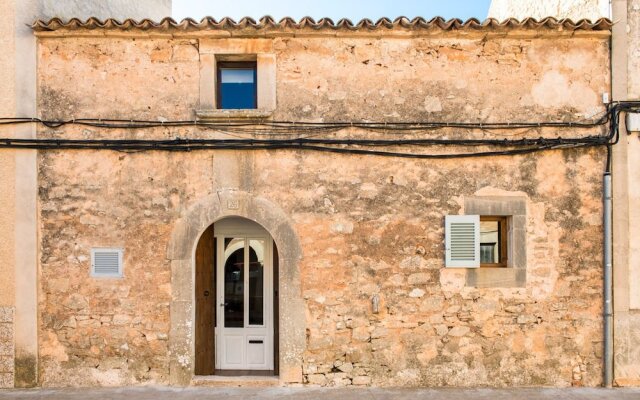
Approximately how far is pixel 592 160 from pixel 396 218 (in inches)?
106

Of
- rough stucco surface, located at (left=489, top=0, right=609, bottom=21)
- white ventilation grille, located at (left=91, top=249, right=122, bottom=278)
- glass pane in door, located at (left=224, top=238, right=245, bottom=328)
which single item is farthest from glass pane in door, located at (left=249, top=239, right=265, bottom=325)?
rough stucco surface, located at (left=489, top=0, right=609, bottom=21)

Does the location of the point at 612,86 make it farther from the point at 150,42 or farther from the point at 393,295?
the point at 150,42

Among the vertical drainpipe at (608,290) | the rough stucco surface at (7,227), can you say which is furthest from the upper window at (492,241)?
the rough stucco surface at (7,227)

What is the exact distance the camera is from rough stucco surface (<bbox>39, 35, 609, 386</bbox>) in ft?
19.1

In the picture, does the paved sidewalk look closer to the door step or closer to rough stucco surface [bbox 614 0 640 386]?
the door step

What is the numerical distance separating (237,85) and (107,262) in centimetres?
290

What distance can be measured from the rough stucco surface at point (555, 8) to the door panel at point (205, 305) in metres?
6.20

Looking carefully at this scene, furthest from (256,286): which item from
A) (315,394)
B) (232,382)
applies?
(315,394)

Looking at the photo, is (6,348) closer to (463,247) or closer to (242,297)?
(242,297)

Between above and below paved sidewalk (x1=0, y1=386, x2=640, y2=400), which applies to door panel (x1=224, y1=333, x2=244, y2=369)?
above

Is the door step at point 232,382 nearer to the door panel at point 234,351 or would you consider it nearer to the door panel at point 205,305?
the door panel at point 205,305

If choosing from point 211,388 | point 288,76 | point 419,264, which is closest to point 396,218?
point 419,264

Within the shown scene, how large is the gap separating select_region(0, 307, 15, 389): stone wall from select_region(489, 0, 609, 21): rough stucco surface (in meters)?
8.72

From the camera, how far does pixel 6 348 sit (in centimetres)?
574
